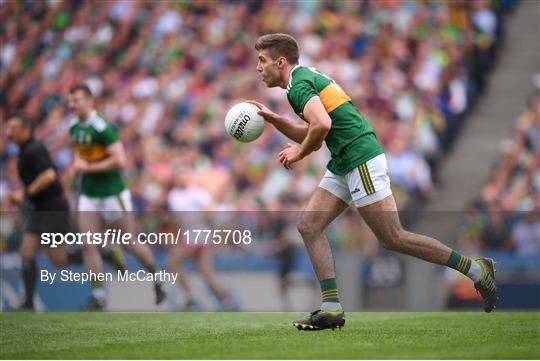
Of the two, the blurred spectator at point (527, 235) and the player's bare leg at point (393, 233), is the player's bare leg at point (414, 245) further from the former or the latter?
the blurred spectator at point (527, 235)

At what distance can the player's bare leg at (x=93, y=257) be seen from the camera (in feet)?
43.8

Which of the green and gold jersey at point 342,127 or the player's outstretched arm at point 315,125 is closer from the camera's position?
the player's outstretched arm at point 315,125

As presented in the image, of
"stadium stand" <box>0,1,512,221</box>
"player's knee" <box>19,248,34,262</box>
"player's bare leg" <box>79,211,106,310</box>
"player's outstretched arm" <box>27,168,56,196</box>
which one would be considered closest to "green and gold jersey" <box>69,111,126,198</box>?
"player's bare leg" <box>79,211,106,310</box>

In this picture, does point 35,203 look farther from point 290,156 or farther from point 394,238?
point 394,238

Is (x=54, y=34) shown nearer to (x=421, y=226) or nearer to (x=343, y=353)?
(x=421, y=226)

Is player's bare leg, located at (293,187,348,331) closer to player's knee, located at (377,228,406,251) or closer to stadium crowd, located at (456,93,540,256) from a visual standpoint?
player's knee, located at (377,228,406,251)

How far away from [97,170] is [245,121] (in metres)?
3.42

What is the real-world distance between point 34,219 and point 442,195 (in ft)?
28.2

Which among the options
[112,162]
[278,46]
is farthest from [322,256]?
[112,162]

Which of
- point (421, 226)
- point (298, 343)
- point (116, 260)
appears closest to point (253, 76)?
point (421, 226)

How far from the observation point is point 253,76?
22.5m

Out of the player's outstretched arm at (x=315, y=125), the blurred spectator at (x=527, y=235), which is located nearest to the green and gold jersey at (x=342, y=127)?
the player's outstretched arm at (x=315, y=125)

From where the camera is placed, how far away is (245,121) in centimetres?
1064

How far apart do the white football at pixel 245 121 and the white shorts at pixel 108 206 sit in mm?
3416
